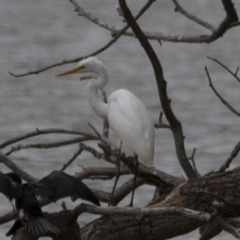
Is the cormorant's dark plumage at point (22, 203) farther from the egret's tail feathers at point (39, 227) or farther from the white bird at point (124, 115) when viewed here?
the white bird at point (124, 115)

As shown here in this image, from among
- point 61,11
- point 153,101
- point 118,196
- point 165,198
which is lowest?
point 61,11

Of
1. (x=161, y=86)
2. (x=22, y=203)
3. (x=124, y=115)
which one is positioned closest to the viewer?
(x=22, y=203)

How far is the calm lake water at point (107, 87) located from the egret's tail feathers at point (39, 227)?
3.23m

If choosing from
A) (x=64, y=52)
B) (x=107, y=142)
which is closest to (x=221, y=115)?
(x=64, y=52)

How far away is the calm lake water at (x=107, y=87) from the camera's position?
8.80 metres

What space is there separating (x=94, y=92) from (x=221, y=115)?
5428 millimetres

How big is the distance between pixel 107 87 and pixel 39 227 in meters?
7.46

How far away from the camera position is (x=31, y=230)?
3688mm

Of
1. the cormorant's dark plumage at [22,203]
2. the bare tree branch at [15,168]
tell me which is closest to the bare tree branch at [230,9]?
the cormorant's dark plumage at [22,203]

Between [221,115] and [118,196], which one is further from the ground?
[118,196]

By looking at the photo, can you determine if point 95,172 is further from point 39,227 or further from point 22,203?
point 39,227

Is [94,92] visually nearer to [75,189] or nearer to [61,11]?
[75,189]

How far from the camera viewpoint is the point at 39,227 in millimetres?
3648

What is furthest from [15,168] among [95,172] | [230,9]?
[230,9]
